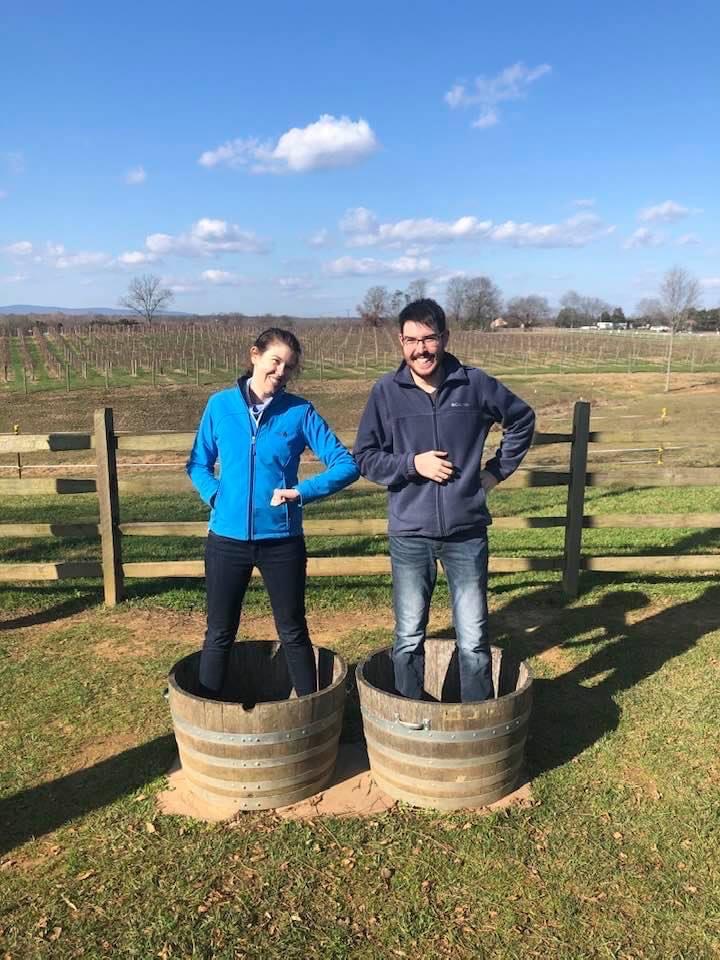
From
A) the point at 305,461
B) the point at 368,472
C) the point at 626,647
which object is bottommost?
the point at 305,461

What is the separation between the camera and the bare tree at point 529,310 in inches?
4742

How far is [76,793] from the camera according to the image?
10.6 feet

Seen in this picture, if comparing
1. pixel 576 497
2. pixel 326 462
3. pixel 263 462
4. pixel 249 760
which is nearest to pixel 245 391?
pixel 263 462

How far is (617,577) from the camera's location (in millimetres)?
6418

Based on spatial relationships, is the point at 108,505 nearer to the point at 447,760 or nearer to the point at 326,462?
the point at 326,462

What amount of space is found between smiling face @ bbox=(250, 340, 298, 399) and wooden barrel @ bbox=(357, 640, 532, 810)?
4.40 feet

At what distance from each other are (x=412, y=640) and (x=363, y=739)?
77 centimetres

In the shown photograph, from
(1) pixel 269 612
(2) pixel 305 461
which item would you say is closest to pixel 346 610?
(1) pixel 269 612

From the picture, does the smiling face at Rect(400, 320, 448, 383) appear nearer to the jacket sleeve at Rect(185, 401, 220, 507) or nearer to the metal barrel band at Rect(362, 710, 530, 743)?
the jacket sleeve at Rect(185, 401, 220, 507)

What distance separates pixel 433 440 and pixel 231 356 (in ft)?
146

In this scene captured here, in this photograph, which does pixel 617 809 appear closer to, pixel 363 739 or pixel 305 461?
pixel 363 739

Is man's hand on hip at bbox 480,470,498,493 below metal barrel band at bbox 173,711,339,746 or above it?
above

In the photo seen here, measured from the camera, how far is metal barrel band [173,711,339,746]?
119 inches

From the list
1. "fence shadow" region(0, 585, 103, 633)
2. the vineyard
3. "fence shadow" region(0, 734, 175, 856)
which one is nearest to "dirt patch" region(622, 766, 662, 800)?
"fence shadow" region(0, 734, 175, 856)
